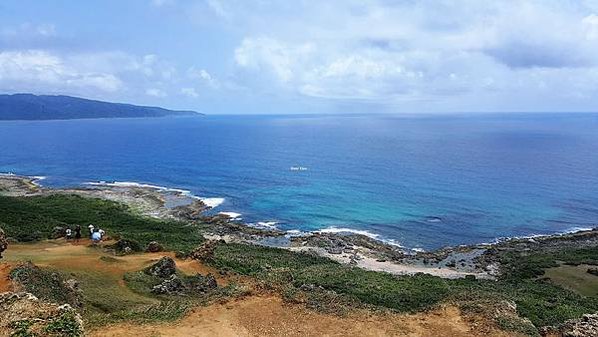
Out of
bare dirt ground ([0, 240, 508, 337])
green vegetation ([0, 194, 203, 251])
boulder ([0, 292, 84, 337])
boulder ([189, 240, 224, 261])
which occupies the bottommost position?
green vegetation ([0, 194, 203, 251])

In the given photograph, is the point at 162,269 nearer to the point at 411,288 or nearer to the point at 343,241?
the point at 411,288

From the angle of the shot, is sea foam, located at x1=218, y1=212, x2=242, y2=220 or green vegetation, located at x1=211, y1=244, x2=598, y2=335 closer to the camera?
green vegetation, located at x1=211, y1=244, x2=598, y2=335

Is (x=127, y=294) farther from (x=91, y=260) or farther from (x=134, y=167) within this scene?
(x=134, y=167)

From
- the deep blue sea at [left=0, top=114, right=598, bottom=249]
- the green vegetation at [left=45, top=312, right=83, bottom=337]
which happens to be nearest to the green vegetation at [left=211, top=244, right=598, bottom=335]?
the green vegetation at [left=45, top=312, right=83, bottom=337]

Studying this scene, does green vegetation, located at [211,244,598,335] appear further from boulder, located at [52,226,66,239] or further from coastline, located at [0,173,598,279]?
boulder, located at [52,226,66,239]

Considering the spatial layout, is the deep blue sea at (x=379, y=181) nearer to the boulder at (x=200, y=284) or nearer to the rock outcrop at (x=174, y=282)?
the boulder at (x=200, y=284)

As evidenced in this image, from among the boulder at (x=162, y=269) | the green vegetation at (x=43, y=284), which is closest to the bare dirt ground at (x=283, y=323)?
the green vegetation at (x=43, y=284)
